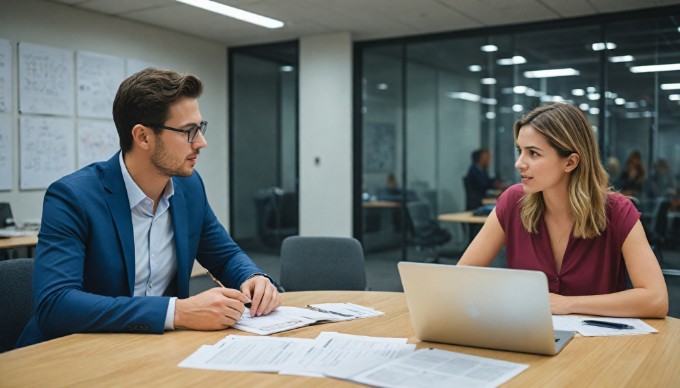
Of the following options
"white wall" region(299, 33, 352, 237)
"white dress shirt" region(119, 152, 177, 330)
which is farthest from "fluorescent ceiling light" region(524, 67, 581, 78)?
"white dress shirt" region(119, 152, 177, 330)

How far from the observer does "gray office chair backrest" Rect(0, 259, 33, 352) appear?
1.99 metres

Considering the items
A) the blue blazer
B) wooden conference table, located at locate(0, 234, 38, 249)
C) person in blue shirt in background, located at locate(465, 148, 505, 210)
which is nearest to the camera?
the blue blazer

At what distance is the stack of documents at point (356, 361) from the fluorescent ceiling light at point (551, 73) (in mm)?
5678

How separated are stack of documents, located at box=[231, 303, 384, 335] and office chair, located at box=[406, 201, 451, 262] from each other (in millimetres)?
4532

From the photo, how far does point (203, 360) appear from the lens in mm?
1418

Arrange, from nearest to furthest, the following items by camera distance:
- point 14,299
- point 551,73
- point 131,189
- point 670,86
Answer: point 131,189
point 14,299
point 670,86
point 551,73

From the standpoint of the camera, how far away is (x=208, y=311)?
5.48 feet

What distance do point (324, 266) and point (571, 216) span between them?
133 centimetres

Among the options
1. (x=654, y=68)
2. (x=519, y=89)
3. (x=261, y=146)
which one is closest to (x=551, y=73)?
(x=519, y=89)

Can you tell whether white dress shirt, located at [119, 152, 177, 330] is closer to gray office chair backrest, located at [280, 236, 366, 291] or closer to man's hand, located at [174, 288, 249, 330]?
man's hand, located at [174, 288, 249, 330]

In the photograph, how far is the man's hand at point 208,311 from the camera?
1.67m

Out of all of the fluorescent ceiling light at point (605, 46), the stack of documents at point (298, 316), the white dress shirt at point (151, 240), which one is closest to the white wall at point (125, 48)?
the white dress shirt at point (151, 240)

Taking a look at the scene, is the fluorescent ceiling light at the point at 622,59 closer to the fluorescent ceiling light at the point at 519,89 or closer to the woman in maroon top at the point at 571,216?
the fluorescent ceiling light at the point at 519,89

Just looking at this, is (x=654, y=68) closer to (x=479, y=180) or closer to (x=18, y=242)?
(x=479, y=180)
